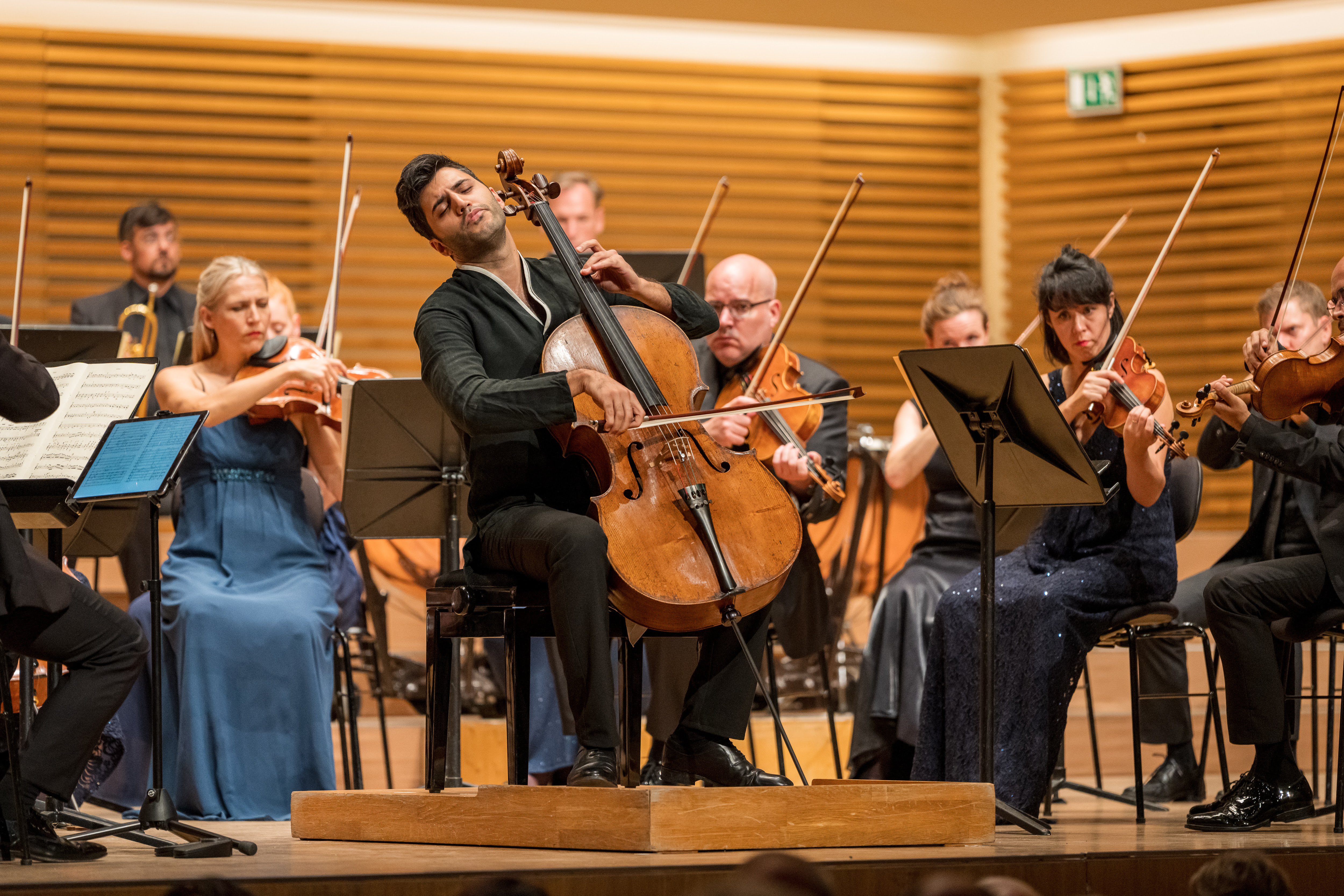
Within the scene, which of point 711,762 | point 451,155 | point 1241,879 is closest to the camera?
point 1241,879

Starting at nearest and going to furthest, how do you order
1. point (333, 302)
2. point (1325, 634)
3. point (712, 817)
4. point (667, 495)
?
point (712, 817) → point (667, 495) → point (1325, 634) → point (333, 302)

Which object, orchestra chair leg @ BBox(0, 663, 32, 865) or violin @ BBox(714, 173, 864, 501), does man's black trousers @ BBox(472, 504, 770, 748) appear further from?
violin @ BBox(714, 173, 864, 501)

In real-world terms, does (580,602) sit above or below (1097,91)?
below

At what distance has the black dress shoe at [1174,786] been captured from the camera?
390 centimetres

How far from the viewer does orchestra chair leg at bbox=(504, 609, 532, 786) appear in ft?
8.44

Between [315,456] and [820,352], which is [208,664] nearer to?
[315,456]

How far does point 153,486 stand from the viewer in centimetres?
260

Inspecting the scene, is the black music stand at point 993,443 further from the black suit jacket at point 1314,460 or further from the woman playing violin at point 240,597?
the woman playing violin at point 240,597

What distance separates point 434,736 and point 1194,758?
2.14 m

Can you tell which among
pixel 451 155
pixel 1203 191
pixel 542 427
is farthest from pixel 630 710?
pixel 1203 191

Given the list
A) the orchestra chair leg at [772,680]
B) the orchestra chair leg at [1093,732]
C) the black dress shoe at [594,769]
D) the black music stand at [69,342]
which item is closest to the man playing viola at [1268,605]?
the orchestra chair leg at [1093,732]

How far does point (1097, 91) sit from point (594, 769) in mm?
4314

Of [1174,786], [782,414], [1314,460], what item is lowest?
[1174,786]

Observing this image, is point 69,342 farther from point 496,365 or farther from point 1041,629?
point 1041,629
